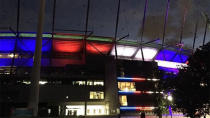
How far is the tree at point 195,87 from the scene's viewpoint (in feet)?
56.5

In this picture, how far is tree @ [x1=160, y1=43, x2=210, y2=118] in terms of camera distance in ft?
56.5

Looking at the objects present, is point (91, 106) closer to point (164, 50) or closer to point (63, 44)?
point (63, 44)

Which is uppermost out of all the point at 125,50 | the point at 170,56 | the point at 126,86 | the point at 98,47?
the point at 98,47

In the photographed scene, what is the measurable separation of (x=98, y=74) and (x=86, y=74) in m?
2.64

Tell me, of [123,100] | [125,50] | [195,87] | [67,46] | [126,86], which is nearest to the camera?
[195,87]

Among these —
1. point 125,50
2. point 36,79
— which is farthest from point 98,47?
point 36,79

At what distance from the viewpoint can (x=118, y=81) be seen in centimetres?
4856

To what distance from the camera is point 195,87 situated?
17453mm

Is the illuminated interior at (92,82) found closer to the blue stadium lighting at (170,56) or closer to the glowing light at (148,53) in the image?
the glowing light at (148,53)

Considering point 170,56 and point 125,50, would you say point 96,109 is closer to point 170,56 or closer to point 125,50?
point 125,50

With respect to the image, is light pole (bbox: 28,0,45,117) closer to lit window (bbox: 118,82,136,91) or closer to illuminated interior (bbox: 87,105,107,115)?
illuminated interior (bbox: 87,105,107,115)

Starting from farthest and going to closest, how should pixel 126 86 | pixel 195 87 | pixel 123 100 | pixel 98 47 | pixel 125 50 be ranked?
pixel 125 50 → pixel 98 47 → pixel 126 86 → pixel 123 100 → pixel 195 87

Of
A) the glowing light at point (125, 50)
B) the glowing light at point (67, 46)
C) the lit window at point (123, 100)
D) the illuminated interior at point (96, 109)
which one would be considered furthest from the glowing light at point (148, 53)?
the illuminated interior at point (96, 109)

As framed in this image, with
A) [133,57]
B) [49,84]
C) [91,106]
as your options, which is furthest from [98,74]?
[133,57]
